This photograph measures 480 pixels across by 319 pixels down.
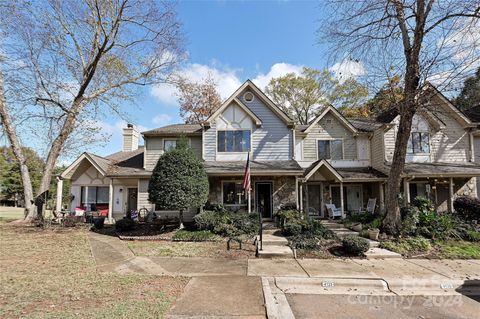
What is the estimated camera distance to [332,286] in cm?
638

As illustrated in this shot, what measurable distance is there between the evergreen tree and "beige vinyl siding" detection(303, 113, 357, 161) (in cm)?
775

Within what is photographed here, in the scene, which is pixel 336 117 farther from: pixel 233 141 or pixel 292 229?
pixel 292 229

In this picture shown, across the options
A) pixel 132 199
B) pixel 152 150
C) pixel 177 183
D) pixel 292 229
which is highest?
pixel 152 150

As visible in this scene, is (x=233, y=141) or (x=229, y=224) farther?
(x=233, y=141)

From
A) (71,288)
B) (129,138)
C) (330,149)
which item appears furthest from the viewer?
(129,138)

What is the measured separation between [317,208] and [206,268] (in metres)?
11.2

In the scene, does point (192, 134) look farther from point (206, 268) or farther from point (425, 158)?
point (425, 158)

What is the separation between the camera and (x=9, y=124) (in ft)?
48.4

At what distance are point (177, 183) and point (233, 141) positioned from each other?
16.7 feet

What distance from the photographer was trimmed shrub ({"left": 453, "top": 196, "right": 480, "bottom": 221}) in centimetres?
1370

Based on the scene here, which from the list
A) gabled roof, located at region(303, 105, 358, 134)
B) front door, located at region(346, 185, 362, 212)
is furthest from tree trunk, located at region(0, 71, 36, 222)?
front door, located at region(346, 185, 362, 212)

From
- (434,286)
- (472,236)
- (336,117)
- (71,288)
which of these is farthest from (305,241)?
(336,117)

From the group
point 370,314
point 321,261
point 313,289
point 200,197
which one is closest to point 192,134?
point 200,197

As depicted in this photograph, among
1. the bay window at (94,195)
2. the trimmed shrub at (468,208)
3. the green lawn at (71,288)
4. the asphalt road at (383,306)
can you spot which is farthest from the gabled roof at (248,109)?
the asphalt road at (383,306)
